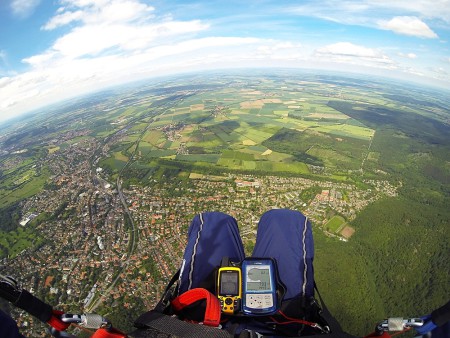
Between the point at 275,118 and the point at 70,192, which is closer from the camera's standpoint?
the point at 70,192

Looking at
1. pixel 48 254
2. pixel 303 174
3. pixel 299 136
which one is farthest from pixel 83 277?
pixel 299 136

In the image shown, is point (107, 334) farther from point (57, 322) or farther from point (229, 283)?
point (229, 283)

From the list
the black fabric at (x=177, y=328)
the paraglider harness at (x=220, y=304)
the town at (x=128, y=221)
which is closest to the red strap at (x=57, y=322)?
the paraglider harness at (x=220, y=304)

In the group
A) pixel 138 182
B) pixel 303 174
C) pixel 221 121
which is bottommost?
pixel 303 174

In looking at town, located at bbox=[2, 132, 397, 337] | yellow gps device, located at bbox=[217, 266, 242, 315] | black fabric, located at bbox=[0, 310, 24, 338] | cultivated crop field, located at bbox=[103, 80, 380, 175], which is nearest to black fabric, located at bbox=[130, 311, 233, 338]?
black fabric, located at bbox=[0, 310, 24, 338]

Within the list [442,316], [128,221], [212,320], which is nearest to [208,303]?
[212,320]

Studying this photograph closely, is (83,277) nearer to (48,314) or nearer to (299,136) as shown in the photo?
(48,314)

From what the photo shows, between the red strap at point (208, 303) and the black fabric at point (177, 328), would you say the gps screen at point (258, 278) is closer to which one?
the red strap at point (208, 303)
